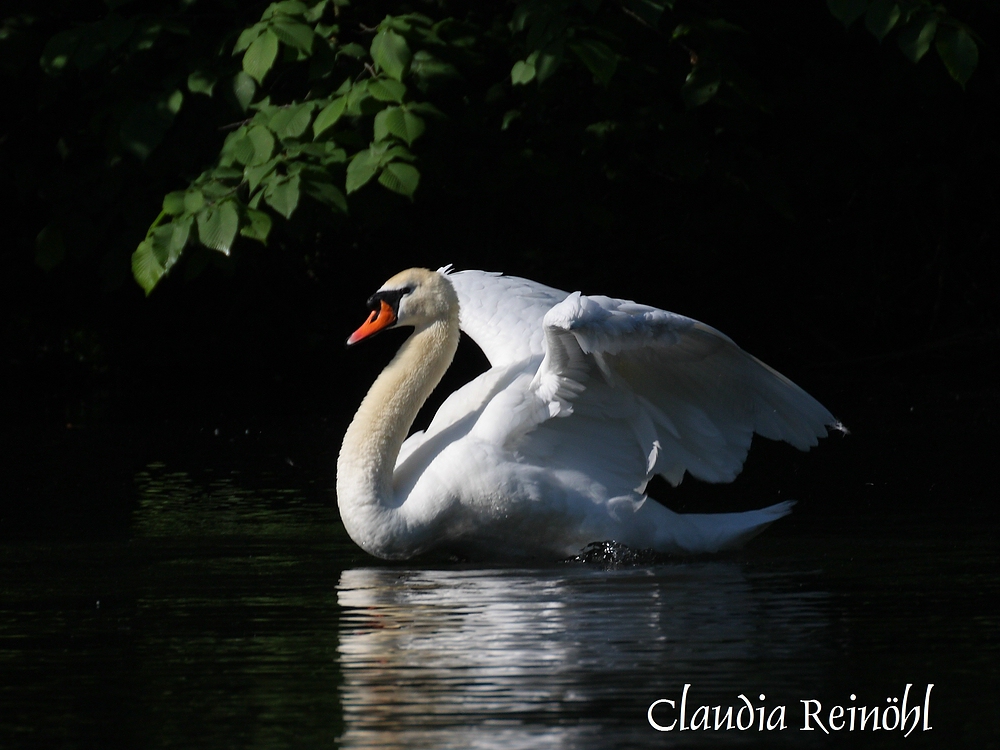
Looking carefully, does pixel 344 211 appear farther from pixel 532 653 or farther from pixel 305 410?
pixel 305 410

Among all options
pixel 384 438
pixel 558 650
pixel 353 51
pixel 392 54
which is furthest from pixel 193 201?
pixel 558 650

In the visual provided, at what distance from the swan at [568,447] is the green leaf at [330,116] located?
1.53 m

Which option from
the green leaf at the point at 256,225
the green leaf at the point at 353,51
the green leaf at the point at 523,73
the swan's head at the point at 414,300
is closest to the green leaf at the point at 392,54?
the green leaf at the point at 523,73

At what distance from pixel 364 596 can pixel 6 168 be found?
7109 millimetres

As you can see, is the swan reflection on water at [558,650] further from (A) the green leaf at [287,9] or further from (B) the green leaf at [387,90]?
(A) the green leaf at [287,9]

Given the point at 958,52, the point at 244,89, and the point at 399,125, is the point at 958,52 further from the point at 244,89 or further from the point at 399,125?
the point at 244,89

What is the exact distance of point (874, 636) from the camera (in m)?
4.21

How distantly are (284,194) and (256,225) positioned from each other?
17cm

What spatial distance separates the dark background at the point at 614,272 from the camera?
27.4 ft

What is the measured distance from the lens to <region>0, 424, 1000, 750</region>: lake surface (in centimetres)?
342

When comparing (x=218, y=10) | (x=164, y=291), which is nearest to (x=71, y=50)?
(x=218, y=10)

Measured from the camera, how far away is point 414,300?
20.5ft

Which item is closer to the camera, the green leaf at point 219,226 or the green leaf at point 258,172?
the green leaf at point 219,226

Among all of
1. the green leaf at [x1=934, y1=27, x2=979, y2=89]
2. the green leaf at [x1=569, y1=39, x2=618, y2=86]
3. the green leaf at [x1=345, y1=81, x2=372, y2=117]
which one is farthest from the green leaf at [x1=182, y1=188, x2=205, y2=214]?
the green leaf at [x1=934, y1=27, x2=979, y2=89]
